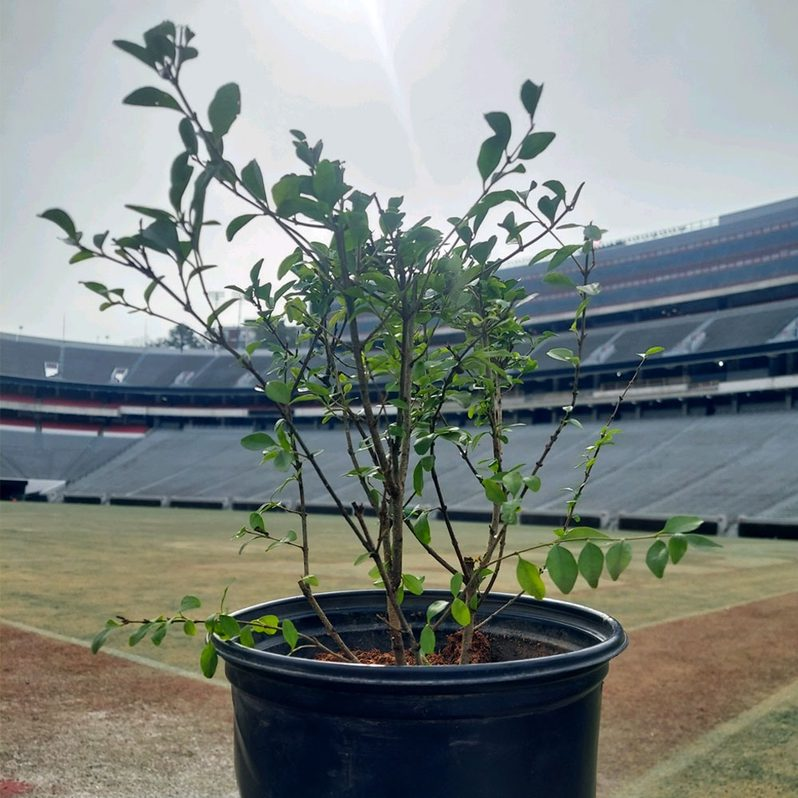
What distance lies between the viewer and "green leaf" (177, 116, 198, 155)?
128 cm

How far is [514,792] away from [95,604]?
724cm

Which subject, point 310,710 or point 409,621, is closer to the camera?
point 310,710

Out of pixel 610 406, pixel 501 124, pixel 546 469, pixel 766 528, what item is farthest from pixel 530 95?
pixel 610 406

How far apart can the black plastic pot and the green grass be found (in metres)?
2.13

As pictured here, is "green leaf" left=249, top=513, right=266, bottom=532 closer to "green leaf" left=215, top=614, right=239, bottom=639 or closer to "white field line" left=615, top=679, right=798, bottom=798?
"green leaf" left=215, top=614, right=239, bottom=639

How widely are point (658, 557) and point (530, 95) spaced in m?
0.90

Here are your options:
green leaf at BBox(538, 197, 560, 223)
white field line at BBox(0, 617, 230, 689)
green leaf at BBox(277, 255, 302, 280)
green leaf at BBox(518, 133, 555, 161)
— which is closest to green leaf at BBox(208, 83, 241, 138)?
green leaf at BBox(277, 255, 302, 280)

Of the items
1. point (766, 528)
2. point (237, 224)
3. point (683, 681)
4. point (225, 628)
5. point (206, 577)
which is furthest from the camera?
point (766, 528)

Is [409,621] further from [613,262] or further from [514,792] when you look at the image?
[613,262]

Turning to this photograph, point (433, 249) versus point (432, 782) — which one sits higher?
point (433, 249)

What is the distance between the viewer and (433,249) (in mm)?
1634

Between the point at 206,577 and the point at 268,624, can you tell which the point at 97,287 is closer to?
the point at 268,624

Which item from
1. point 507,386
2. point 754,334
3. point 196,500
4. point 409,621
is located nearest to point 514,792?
point 409,621

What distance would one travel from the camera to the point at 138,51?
4.00 feet
